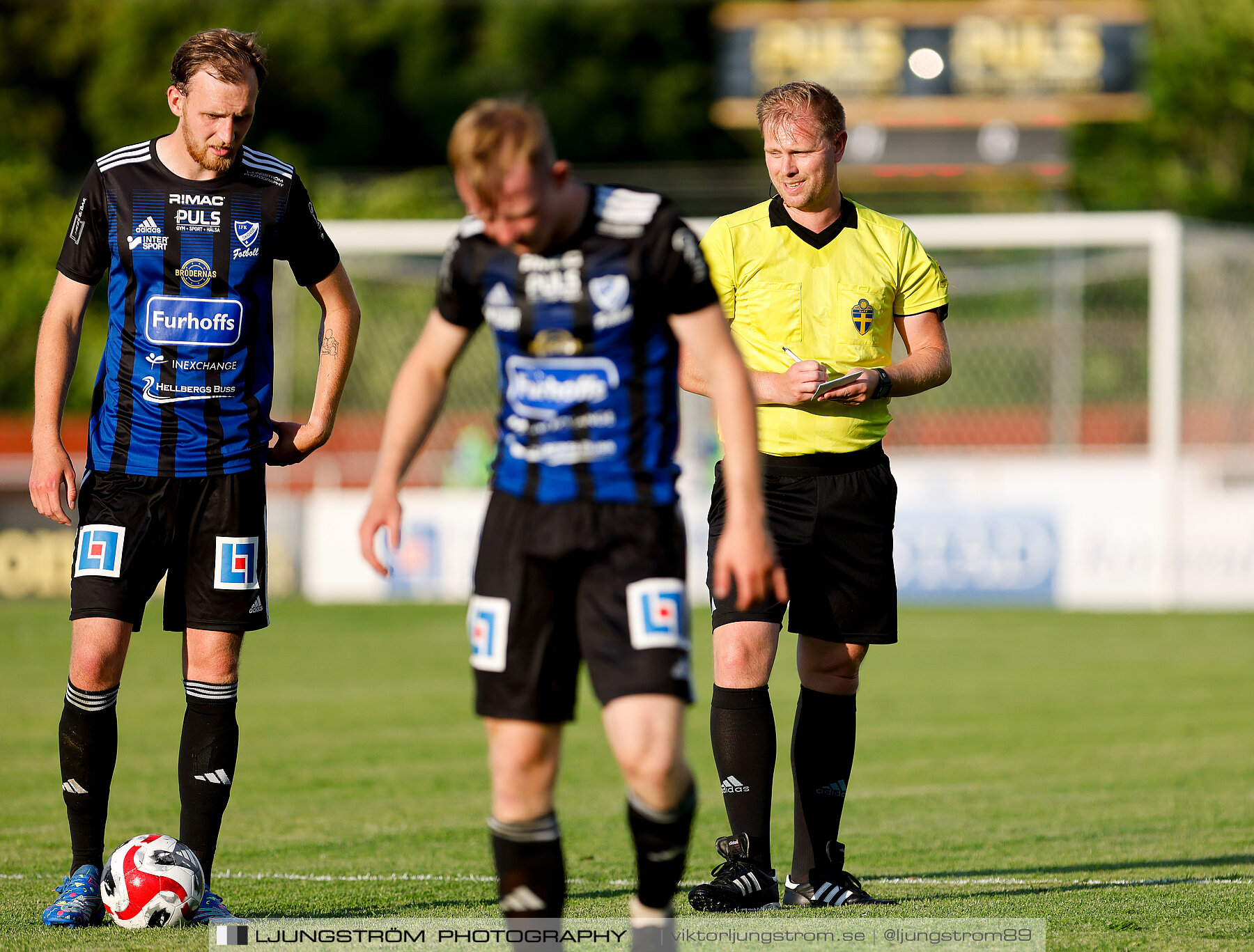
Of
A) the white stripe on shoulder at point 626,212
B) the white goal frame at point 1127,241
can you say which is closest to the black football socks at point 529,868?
the white stripe on shoulder at point 626,212

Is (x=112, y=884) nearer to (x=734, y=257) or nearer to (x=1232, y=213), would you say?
(x=734, y=257)

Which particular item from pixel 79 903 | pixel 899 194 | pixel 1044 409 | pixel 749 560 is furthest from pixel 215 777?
pixel 899 194

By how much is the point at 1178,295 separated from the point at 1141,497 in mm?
2453

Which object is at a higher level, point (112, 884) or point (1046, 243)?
point (1046, 243)

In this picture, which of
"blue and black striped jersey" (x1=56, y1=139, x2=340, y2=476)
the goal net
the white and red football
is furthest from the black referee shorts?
the goal net

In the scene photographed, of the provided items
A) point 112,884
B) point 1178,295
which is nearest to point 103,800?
point 112,884

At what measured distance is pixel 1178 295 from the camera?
18469 millimetres

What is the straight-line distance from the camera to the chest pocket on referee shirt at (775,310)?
5.23m

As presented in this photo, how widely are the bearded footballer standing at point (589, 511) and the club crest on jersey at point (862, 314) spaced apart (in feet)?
4.90

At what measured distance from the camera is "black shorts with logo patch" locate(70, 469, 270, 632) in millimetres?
4809

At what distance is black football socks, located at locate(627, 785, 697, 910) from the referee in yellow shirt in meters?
1.34

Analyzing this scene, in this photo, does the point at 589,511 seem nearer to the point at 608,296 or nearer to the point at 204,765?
the point at 608,296

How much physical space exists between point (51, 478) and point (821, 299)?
225cm

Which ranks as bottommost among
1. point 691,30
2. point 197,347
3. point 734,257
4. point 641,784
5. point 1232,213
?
point 641,784
